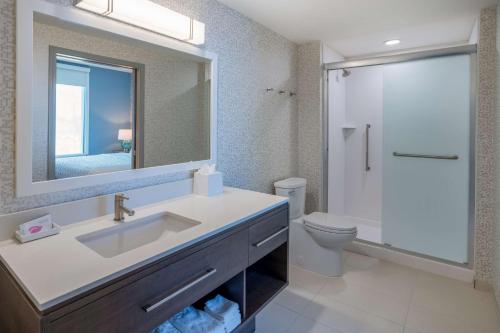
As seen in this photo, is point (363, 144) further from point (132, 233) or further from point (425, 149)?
point (132, 233)

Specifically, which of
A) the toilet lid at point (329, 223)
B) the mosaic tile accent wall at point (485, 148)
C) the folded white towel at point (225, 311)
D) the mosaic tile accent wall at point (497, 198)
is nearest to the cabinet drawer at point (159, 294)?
the folded white towel at point (225, 311)

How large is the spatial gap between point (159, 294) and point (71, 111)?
3.09 ft

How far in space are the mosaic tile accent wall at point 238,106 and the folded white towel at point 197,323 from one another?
2.39 ft

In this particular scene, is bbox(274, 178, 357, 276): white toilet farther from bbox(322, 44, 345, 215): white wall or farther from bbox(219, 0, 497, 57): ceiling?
bbox(219, 0, 497, 57): ceiling

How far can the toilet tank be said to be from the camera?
9.04ft

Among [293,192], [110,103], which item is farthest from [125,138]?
[293,192]

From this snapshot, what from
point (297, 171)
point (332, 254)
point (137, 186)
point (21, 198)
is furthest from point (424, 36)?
point (21, 198)

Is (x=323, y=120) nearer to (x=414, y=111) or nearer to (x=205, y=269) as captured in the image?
(x=414, y=111)

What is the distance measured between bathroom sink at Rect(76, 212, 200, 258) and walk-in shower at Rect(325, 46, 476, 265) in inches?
81.9

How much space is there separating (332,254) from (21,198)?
217cm

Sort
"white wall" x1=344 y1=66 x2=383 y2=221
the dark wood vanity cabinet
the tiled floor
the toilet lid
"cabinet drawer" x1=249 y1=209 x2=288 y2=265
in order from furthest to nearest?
"white wall" x1=344 y1=66 x2=383 y2=221, the toilet lid, the tiled floor, "cabinet drawer" x1=249 y1=209 x2=288 y2=265, the dark wood vanity cabinet

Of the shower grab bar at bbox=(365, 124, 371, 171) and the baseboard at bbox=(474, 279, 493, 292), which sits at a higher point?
the shower grab bar at bbox=(365, 124, 371, 171)

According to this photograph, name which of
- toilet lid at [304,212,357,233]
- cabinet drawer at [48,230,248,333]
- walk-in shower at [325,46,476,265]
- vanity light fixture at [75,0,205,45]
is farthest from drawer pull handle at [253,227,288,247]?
walk-in shower at [325,46,476,265]

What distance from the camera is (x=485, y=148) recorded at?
2.30 metres
